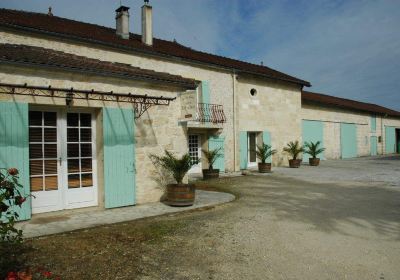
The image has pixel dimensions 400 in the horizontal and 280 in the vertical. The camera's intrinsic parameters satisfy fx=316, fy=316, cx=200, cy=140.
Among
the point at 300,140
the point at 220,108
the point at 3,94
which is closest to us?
the point at 3,94

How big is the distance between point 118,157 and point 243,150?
31.8 feet

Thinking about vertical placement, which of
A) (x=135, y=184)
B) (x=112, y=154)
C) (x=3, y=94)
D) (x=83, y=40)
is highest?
(x=83, y=40)

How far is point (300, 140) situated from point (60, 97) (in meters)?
15.5

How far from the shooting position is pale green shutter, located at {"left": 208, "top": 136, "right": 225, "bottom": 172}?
14.5 meters

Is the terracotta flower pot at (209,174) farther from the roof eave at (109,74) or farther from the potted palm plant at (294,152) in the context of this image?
the potted palm plant at (294,152)

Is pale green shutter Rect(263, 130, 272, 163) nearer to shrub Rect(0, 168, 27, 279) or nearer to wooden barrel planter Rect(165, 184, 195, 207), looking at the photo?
wooden barrel planter Rect(165, 184, 195, 207)

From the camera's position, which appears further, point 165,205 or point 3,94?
point 165,205

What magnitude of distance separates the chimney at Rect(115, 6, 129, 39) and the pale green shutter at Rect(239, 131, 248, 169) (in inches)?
282

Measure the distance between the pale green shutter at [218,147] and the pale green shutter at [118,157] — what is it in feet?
24.9

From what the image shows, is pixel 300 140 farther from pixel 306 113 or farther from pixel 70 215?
pixel 70 215

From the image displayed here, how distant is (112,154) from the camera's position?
6855 mm

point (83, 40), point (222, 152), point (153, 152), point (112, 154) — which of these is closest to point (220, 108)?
point (222, 152)

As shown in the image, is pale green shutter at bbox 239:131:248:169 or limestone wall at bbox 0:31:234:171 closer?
limestone wall at bbox 0:31:234:171

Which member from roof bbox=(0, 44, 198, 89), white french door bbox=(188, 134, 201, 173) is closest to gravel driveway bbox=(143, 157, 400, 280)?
roof bbox=(0, 44, 198, 89)
